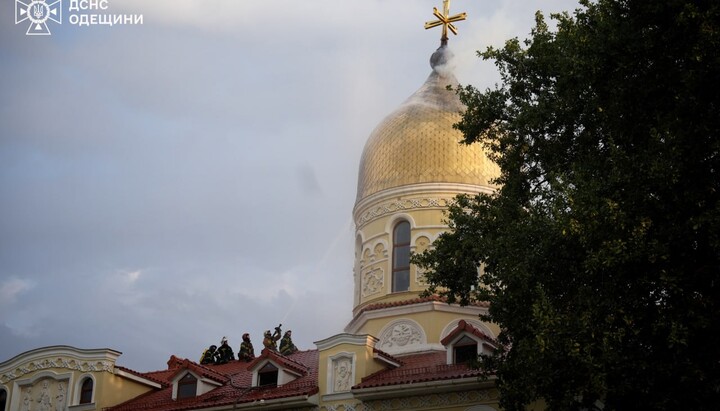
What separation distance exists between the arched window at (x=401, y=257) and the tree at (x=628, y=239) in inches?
473

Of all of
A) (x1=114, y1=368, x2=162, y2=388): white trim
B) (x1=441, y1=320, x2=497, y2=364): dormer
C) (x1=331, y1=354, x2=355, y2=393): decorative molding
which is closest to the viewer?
(x1=441, y1=320, x2=497, y2=364): dormer

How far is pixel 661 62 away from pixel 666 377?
5.95 m

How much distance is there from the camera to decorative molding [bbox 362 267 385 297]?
35250mm

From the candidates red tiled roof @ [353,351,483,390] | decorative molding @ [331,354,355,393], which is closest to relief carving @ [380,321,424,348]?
red tiled roof @ [353,351,483,390]

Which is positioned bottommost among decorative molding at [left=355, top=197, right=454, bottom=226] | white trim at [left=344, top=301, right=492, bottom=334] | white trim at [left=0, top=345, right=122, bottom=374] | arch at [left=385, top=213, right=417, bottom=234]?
white trim at [left=0, top=345, right=122, bottom=374]

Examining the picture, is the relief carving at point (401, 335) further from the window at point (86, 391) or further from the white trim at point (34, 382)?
the white trim at point (34, 382)

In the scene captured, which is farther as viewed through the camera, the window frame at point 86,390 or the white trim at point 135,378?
the white trim at point 135,378

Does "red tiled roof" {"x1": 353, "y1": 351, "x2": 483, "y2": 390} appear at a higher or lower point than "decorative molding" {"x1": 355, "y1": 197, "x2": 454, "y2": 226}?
lower

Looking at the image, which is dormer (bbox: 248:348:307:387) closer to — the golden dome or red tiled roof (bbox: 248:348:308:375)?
red tiled roof (bbox: 248:348:308:375)

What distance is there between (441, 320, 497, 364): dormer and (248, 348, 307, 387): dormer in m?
5.14

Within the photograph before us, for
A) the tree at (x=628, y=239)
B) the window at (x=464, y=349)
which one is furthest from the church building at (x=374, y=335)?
the tree at (x=628, y=239)

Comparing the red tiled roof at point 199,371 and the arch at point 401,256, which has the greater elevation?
the arch at point 401,256

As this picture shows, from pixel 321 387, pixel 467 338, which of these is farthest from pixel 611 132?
pixel 321 387

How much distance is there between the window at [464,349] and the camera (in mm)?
29173
